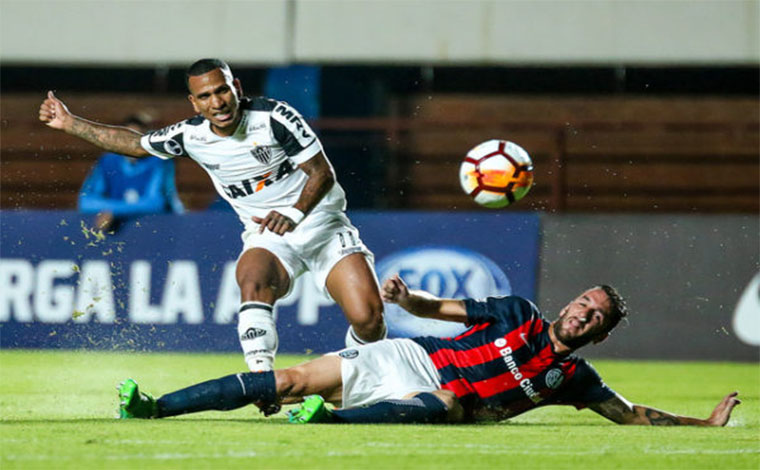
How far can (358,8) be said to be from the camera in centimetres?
1752

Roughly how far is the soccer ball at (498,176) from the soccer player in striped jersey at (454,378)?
Result: 6.35ft

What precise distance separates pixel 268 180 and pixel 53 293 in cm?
503

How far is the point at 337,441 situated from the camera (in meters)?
6.27

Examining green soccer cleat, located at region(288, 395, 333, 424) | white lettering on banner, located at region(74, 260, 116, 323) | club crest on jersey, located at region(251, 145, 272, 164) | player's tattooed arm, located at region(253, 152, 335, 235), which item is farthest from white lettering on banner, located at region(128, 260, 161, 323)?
green soccer cleat, located at region(288, 395, 333, 424)

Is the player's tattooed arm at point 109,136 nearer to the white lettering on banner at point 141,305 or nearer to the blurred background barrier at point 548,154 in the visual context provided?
the white lettering on banner at point 141,305

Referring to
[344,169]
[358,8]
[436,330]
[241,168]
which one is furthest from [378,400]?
[358,8]

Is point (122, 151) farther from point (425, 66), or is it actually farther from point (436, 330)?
point (425, 66)

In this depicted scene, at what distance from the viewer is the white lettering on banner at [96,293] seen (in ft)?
42.3

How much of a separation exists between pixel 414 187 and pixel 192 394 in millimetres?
11806

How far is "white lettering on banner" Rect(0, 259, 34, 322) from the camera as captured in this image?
13.0m

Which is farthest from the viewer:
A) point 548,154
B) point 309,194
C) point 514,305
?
point 548,154

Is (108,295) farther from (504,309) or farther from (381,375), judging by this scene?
(504,309)

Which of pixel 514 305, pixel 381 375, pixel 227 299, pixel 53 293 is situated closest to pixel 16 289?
pixel 53 293

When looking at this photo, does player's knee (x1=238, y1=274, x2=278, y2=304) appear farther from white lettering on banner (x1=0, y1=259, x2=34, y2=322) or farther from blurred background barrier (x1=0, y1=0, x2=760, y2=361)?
white lettering on banner (x1=0, y1=259, x2=34, y2=322)
